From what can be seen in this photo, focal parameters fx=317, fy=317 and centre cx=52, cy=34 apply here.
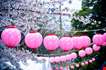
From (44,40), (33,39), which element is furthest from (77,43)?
(33,39)

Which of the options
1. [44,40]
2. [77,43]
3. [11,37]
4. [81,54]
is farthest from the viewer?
[81,54]

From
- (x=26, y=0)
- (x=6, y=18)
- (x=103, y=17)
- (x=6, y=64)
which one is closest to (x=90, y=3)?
(x=103, y=17)

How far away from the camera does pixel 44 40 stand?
30.9 feet

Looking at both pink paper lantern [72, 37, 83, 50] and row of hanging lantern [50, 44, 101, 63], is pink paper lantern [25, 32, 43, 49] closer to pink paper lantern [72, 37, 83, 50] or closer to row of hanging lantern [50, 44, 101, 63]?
pink paper lantern [72, 37, 83, 50]

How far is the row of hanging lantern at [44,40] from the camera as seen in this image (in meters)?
7.96

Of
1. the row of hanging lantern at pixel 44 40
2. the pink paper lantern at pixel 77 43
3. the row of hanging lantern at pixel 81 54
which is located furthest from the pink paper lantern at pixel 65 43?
the row of hanging lantern at pixel 81 54

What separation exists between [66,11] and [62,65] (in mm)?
10213

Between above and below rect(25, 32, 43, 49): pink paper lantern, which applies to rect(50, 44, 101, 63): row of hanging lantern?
below

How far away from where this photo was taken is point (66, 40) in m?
10.1

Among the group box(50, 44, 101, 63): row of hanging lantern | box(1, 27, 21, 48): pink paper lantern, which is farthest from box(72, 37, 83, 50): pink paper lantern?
box(50, 44, 101, 63): row of hanging lantern

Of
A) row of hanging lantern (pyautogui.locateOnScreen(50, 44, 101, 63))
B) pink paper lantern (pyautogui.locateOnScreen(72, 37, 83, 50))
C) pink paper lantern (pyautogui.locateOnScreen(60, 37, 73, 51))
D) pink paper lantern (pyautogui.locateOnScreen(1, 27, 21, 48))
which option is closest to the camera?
pink paper lantern (pyautogui.locateOnScreen(1, 27, 21, 48))

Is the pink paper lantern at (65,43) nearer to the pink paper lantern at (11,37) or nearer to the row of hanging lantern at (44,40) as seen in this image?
the row of hanging lantern at (44,40)

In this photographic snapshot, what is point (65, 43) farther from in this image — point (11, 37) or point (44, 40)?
point (11, 37)

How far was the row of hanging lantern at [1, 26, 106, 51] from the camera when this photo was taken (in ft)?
26.1
